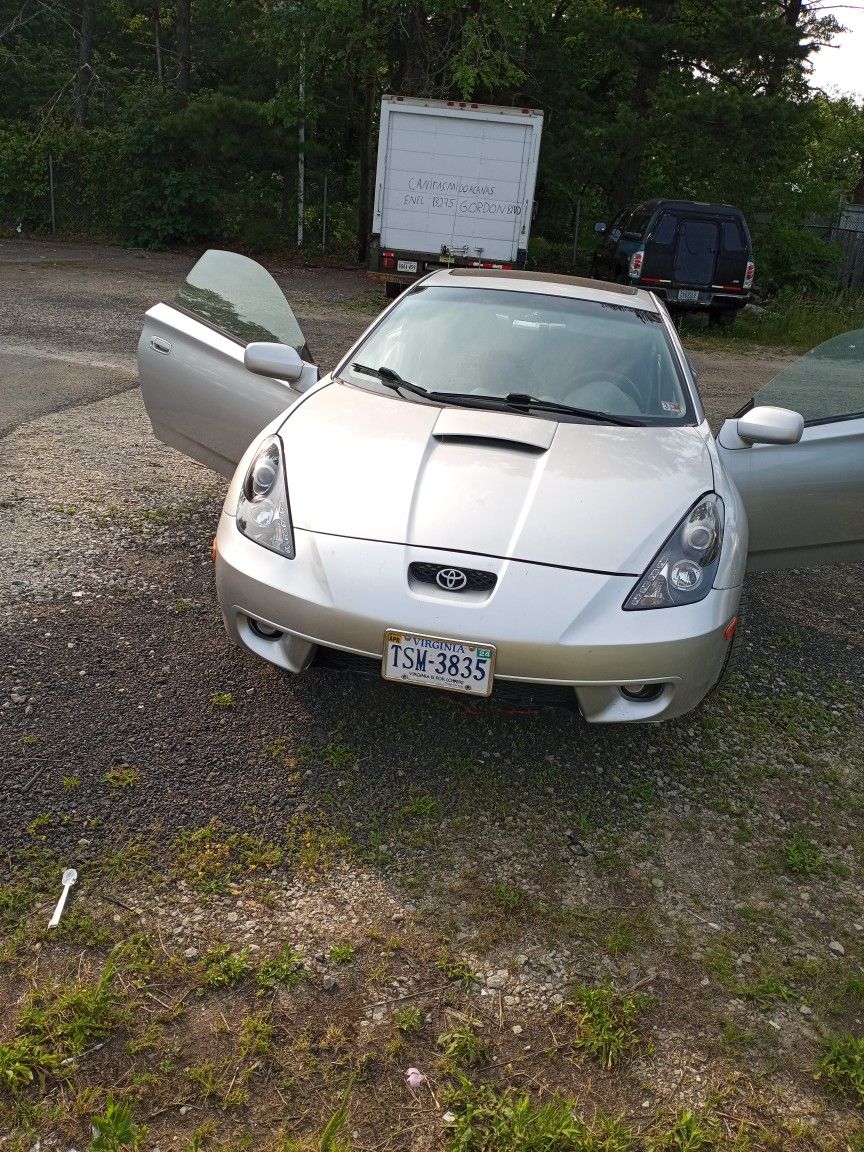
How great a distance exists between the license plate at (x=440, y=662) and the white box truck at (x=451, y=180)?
12399 millimetres

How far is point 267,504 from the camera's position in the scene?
3.35 metres

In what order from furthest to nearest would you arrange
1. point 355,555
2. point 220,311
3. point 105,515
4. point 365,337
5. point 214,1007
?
point 105,515
point 220,311
point 365,337
point 355,555
point 214,1007

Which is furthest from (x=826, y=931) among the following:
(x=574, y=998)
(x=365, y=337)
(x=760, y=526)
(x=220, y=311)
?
(x=220, y=311)

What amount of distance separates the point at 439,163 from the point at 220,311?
1084 cm

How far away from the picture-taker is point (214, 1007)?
2.29 m

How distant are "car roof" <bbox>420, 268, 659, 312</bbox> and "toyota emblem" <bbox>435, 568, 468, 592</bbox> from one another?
2.23 m

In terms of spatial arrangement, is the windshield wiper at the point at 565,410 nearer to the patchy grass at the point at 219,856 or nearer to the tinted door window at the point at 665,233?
the patchy grass at the point at 219,856

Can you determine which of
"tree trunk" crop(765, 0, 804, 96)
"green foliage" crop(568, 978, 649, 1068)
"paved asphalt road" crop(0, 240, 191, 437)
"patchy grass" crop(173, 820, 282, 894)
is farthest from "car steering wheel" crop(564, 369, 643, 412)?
"tree trunk" crop(765, 0, 804, 96)

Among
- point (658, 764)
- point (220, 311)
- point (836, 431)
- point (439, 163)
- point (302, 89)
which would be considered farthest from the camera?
point (302, 89)

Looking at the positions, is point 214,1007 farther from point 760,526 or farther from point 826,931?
point 760,526

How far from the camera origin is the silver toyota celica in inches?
116

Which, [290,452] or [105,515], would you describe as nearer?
[290,452]

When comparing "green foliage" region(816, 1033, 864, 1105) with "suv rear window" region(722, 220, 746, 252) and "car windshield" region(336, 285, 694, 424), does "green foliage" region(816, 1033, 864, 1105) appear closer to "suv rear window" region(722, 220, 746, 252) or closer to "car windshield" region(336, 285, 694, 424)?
"car windshield" region(336, 285, 694, 424)

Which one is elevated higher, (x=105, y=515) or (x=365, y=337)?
(x=365, y=337)
